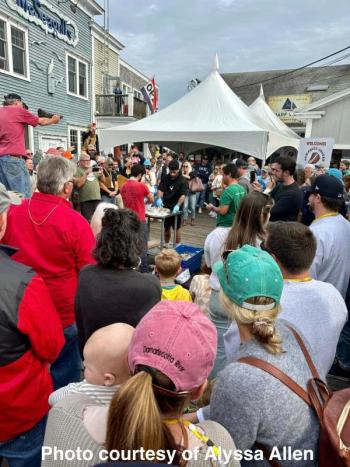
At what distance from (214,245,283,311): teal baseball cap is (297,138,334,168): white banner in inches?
303

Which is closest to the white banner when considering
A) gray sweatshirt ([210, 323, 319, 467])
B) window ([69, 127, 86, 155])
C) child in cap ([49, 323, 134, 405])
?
gray sweatshirt ([210, 323, 319, 467])

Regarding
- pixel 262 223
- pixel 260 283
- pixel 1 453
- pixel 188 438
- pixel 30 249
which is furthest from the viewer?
pixel 262 223

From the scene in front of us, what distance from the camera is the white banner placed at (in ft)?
27.0

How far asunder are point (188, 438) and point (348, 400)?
61 centimetres

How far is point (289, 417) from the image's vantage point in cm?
105

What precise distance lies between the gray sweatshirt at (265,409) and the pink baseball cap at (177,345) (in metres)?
0.21

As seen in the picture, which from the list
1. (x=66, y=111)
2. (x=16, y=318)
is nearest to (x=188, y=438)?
(x=16, y=318)

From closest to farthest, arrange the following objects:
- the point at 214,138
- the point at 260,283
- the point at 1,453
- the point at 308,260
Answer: the point at 260,283, the point at 1,453, the point at 308,260, the point at 214,138

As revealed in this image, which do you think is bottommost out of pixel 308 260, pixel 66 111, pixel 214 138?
pixel 308 260

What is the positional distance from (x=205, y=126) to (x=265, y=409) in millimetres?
8205

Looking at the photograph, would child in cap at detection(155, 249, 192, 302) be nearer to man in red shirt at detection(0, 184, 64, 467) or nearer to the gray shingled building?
man in red shirt at detection(0, 184, 64, 467)

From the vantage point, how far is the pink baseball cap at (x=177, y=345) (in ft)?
2.77

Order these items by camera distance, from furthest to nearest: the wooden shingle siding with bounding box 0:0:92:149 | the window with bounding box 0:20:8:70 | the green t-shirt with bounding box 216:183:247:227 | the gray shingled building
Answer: the gray shingled building, the wooden shingle siding with bounding box 0:0:92:149, the window with bounding box 0:20:8:70, the green t-shirt with bounding box 216:183:247:227

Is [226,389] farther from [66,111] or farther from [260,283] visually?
[66,111]
